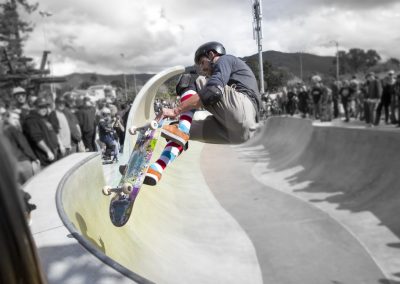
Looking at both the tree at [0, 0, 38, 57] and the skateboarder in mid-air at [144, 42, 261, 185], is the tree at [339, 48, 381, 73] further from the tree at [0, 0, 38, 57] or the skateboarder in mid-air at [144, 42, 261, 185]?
the tree at [0, 0, 38, 57]

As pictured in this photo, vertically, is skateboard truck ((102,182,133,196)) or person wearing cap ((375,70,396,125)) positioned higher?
person wearing cap ((375,70,396,125))

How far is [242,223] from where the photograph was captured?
8070 mm

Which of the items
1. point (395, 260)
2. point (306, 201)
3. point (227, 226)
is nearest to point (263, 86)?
point (395, 260)

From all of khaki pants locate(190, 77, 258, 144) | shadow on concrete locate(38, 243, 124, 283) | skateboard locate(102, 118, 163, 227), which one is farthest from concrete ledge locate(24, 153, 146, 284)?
khaki pants locate(190, 77, 258, 144)

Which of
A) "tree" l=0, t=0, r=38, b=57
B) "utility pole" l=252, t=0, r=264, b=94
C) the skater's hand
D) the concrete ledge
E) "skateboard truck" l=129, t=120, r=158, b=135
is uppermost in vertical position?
"tree" l=0, t=0, r=38, b=57

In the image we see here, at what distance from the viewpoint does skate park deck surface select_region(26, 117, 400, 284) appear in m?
3.86

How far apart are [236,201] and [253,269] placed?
372cm

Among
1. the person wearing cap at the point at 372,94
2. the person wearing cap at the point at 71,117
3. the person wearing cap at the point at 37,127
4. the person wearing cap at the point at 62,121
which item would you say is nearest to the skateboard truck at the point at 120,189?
the person wearing cap at the point at 37,127

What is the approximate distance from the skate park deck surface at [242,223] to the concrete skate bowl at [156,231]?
0.02 m

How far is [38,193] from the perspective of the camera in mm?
4844

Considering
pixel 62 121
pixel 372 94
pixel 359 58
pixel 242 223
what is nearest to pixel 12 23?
pixel 359 58

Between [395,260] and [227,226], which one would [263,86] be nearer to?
[395,260]

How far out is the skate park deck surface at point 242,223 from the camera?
3.86 m

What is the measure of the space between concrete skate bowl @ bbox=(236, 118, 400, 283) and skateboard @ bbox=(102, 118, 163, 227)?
8.59 ft
